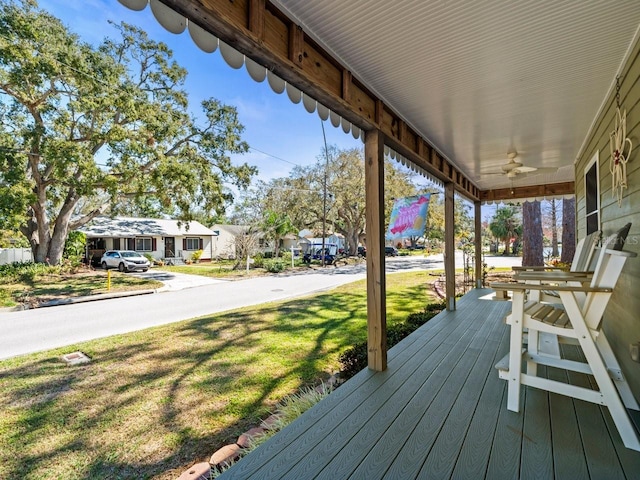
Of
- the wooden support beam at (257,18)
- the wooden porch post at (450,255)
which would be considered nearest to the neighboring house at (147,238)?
the wooden porch post at (450,255)

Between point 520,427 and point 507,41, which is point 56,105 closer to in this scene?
point 507,41

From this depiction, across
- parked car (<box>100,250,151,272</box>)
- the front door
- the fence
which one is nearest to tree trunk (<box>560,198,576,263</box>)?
parked car (<box>100,250,151,272</box>)

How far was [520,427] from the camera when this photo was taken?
2.04m

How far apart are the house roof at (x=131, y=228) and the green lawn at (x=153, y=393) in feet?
50.4

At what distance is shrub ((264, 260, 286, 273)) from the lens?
17.6 m

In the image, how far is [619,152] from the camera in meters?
2.54

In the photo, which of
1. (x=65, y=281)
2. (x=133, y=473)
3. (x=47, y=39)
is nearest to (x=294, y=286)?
(x=65, y=281)

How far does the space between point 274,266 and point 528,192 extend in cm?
1255

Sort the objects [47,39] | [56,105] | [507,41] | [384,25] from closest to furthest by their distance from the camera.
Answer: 1. [384,25]
2. [507,41]
3. [47,39]
4. [56,105]

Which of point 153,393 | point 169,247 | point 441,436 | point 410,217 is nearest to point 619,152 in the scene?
point 441,436

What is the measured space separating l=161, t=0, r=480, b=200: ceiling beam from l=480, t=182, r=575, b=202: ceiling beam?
6.48 m

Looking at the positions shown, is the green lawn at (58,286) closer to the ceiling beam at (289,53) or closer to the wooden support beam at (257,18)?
the ceiling beam at (289,53)

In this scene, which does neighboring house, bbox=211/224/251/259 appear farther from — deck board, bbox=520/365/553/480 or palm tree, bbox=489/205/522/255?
deck board, bbox=520/365/553/480

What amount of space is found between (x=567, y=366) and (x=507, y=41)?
2231 mm
